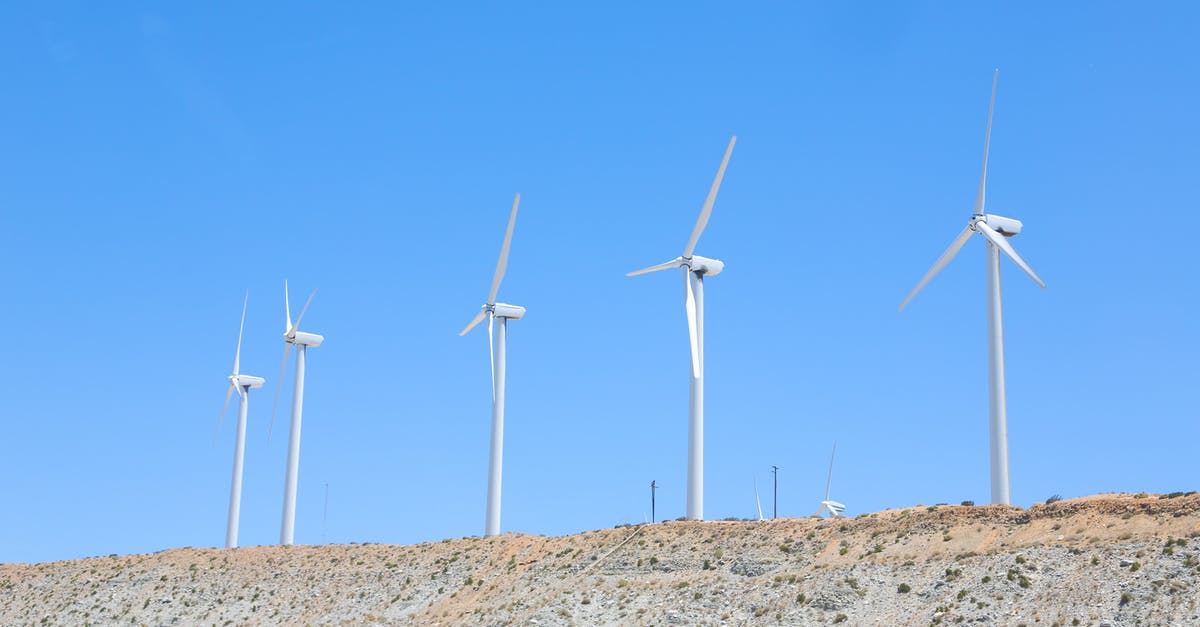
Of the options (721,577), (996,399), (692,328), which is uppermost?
(692,328)

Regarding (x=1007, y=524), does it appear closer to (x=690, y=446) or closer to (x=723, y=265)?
(x=690, y=446)

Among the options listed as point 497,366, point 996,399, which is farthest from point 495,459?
point 996,399

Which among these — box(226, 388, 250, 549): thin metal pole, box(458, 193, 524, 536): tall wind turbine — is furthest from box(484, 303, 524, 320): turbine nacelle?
box(226, 388, 250, 549): thin metal pole

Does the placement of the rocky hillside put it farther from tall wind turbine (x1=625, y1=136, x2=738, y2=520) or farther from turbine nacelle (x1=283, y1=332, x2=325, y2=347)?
turbine nacelle (x1=283, y1=332, x2=325, y2=347)

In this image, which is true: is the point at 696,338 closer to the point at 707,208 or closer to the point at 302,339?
the point at 707,208

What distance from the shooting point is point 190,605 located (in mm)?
100562

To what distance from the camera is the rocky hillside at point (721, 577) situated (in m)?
68.3

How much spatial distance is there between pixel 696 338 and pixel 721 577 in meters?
18.6

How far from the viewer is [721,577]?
267ft

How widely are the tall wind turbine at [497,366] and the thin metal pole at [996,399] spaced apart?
36.8 metres

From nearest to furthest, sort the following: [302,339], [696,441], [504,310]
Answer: [696,441] < [504,310] < [302,339]

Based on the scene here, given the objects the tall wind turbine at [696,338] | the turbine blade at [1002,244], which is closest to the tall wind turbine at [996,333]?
the turbine blade at [1002,244]

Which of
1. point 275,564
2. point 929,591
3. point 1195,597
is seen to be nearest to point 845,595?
point 929,591

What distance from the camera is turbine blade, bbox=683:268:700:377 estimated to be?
308ft
